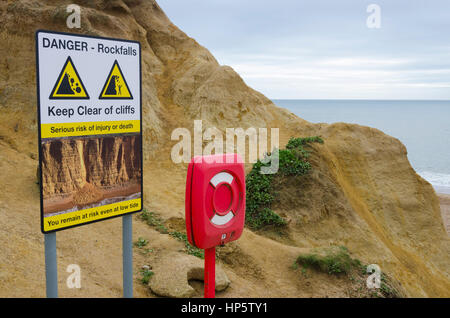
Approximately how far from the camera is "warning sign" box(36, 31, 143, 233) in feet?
10.0

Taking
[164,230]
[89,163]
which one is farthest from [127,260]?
[164,230]

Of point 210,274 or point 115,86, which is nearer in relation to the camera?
point 115,86

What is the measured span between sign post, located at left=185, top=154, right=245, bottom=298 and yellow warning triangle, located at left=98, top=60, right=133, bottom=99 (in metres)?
1.02

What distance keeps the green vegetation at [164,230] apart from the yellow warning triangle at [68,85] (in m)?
4.59

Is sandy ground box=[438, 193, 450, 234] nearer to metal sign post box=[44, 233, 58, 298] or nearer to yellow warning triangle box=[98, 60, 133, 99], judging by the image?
yellow warning triangle box=[98, 60, 133, 99]

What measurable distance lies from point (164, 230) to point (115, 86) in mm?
5019

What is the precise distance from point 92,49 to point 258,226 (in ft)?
24.8

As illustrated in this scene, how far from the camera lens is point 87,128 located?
3381 millimetres

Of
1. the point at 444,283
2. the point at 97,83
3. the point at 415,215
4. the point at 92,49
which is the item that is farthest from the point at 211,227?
the point at 415,215

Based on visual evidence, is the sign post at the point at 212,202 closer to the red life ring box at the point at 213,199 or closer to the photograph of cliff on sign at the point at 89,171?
the red life ring box at the point at 213,199

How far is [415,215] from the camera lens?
13.7m

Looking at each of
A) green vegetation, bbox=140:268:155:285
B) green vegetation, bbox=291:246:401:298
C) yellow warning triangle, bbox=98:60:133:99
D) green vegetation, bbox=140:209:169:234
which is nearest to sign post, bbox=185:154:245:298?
yellow warning triangle, bbox=98:60:133:99

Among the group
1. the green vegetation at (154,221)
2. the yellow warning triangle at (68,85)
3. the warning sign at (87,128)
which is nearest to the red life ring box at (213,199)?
the warning sign at (87,128)

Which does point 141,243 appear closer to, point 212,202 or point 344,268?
point 212,202
